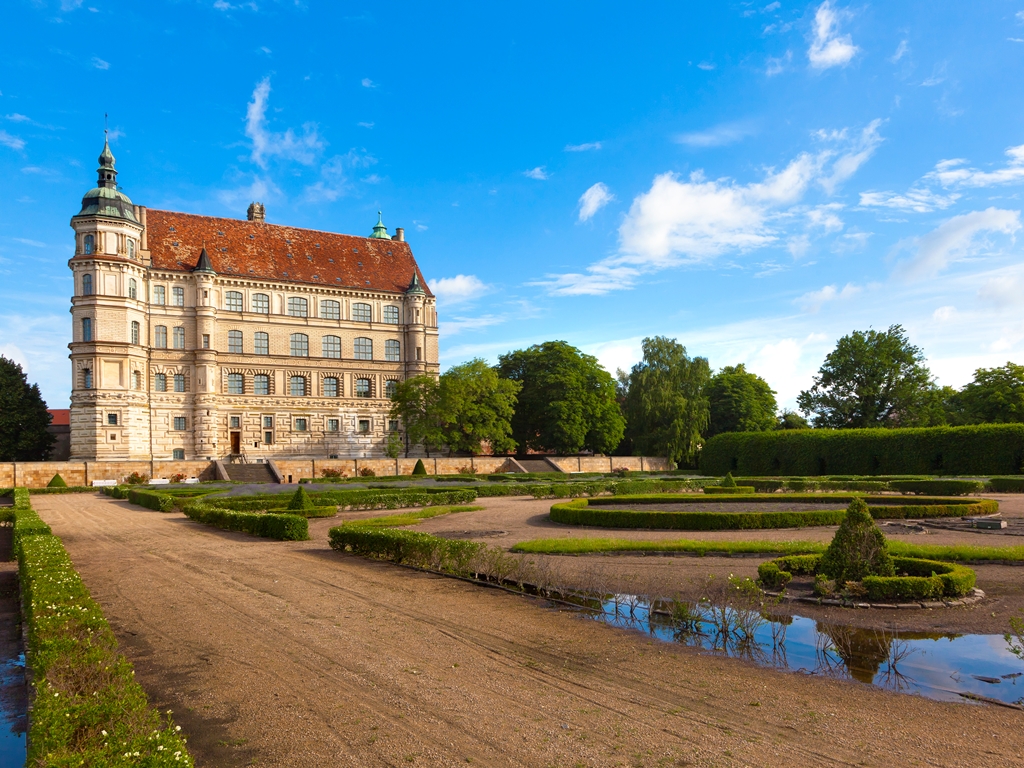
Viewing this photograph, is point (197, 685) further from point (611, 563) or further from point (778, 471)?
point (778, 471)

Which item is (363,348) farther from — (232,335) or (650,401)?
(650,401)

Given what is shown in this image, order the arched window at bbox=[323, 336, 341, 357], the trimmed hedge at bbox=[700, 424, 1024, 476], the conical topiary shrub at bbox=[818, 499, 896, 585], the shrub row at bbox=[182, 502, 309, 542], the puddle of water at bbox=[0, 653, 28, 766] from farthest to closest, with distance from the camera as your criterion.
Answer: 1. the arched window at bbox=[323, 336, 341, 357]
2. the trimmed hedge at bbox=[700, 424, 1024, 476]
3. the shrub row at bbox=[182, 502, 309, 542]
4. the conical topiary shrub at bbox=[818, 499, 896, 585]
5. the puddle of water at bbox=[0, 653, 28, 766]

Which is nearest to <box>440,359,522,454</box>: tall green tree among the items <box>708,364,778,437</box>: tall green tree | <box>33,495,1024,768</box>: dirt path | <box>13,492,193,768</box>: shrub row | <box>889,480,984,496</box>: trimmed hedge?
<box>708,364,778,437</box>: tall green tree

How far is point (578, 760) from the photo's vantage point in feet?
18.6

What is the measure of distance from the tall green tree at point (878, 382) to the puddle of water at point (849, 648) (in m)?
59.6

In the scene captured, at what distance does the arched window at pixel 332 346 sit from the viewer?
216 feet

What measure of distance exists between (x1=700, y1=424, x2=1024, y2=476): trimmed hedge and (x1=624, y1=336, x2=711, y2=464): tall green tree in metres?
4.70

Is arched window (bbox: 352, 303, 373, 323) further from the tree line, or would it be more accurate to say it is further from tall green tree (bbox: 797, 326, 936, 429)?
tall green tree (bbox: 797, 326, 936, 429)

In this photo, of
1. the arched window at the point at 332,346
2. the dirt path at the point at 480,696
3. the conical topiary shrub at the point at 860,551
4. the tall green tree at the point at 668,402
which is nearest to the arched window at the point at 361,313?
the arched window at the point at 332,346

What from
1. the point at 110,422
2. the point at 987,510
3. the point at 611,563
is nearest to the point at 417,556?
the point at 611,563

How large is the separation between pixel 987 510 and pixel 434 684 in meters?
22.1

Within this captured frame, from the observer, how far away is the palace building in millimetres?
54938

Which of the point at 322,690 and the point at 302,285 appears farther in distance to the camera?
the point at 302,285

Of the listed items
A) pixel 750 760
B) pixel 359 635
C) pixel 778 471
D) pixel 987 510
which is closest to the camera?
pixel 750 760
